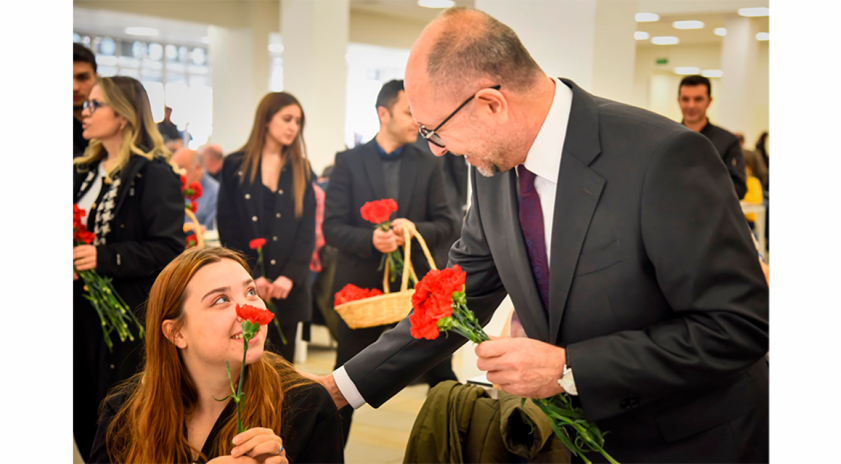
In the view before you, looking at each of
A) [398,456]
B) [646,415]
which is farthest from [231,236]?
[646,415]

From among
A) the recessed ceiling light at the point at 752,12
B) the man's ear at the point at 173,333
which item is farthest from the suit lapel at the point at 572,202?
the recessed ceiling light at the point at 752,12

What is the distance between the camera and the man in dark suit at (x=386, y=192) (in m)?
3.42

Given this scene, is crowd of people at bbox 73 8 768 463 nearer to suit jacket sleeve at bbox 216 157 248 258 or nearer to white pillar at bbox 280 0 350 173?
suit jacket sleeve at bbox 216 157 248 258

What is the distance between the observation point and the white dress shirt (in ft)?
4.91

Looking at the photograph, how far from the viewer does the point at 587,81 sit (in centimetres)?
340

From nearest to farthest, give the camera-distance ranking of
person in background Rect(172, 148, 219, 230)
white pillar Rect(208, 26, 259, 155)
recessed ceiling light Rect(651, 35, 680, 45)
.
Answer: person in background Rect(172, 148, 219, 230) → white pillar Rect(208, 26, 259, 155) → recessed ceiling light Rect(651, 35, 680, 45)

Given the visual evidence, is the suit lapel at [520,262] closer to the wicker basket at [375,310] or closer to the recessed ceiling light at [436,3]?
the wicker basket at [375,310]

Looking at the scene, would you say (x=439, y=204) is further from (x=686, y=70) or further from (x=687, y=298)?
(x=686, y=70)

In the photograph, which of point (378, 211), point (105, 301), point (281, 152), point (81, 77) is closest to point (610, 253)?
point (378, 211)

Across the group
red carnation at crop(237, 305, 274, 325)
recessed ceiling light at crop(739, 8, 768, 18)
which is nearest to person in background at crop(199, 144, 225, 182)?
red carnation at crop(237, 305, 274, 325)

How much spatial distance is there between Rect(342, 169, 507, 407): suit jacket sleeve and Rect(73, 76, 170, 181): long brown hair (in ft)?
5.01

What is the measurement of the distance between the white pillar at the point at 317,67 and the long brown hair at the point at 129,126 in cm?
436
